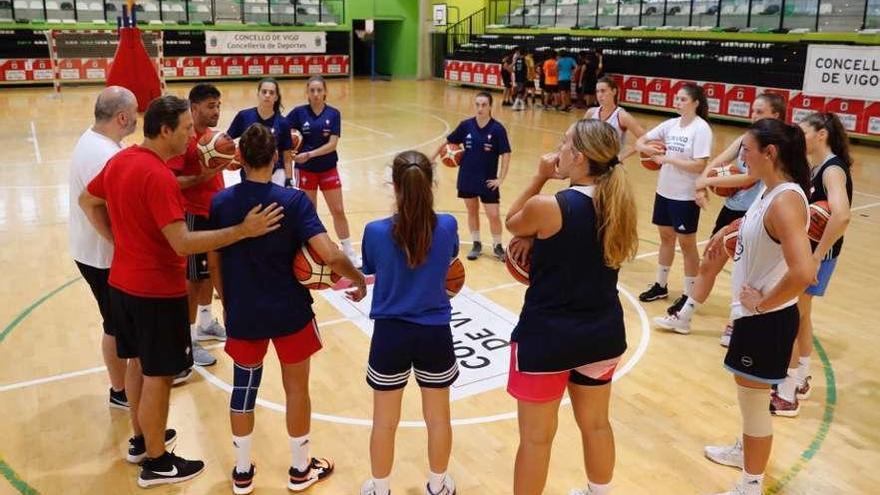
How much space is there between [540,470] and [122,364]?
280cm

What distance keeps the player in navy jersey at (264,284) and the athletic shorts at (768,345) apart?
185 centimetres

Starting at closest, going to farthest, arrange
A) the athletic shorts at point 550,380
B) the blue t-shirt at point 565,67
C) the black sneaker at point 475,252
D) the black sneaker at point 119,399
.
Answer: the athletic shorts at point 550,380
the black sneaker at point 119,399
the black sneaker at point 475,252
the blue t-shirt at point 565,67

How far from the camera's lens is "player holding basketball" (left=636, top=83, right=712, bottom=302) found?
6055 millimetres

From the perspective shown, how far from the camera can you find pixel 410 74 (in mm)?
31438

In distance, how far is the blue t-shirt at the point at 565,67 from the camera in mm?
20219

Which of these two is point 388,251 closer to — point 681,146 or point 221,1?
point 681,146

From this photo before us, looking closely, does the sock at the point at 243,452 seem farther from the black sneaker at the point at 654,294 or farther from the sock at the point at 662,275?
the sock at the point at 662,275

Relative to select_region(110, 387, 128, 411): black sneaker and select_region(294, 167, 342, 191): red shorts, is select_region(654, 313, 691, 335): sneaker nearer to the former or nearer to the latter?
select_region(294, 167, 342, 191): red shorts

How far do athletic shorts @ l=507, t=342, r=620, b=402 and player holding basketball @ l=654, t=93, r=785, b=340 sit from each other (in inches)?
78.1

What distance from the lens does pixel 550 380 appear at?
3129mm

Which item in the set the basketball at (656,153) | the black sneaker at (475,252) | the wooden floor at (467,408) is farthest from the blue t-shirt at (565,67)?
the basketball at (656,153)

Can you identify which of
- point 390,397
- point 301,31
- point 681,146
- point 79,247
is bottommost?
point 390,397

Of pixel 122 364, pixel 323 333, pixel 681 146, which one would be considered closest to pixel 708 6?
pixel 681 146

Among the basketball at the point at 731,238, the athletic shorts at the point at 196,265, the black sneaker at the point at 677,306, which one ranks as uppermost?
the basketball at the point at 731,238
